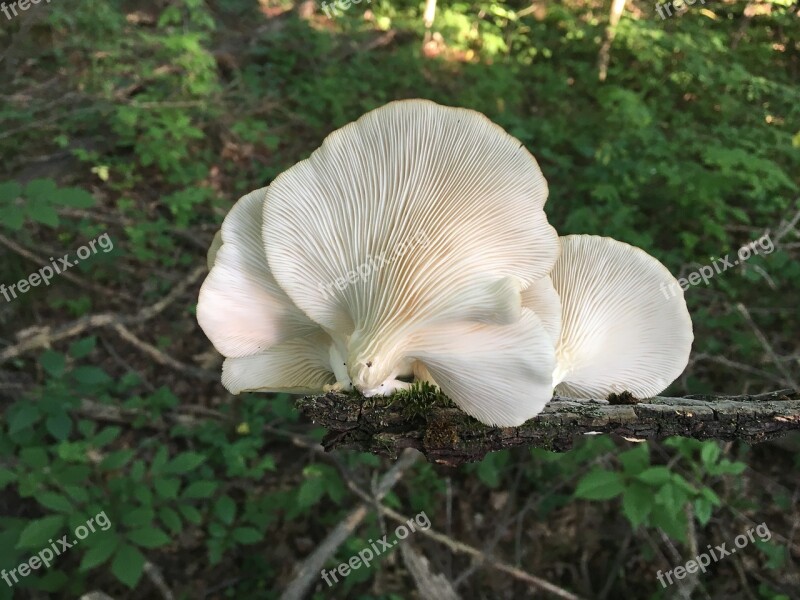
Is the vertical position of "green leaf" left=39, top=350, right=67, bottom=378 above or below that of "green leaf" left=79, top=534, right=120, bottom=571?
above

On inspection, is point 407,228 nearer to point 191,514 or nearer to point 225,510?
point 191,514

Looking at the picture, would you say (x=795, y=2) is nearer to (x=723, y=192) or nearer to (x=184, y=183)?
(x=723, y=192)

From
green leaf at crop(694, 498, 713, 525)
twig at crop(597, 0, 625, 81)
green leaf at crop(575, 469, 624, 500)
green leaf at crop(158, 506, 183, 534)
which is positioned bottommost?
green leaf at crop(158, 506, 183, 534)

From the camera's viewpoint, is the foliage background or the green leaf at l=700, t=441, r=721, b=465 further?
the foliage background

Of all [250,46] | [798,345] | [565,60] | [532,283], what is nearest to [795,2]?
[565,60]

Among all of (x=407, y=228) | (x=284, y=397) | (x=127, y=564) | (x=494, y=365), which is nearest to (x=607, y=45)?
(x=284, y=397)

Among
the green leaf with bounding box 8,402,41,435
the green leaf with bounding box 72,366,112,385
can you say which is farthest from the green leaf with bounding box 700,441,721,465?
the green leaf with bounding box 8,402,41,435

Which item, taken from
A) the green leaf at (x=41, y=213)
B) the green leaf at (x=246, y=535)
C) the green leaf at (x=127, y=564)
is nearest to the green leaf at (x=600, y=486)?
the green leaf at (x=246, y=535)

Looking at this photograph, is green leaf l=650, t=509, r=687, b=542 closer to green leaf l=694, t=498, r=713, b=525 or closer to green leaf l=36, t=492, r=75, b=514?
green leaf l=694, t=498, r=713, b=525
